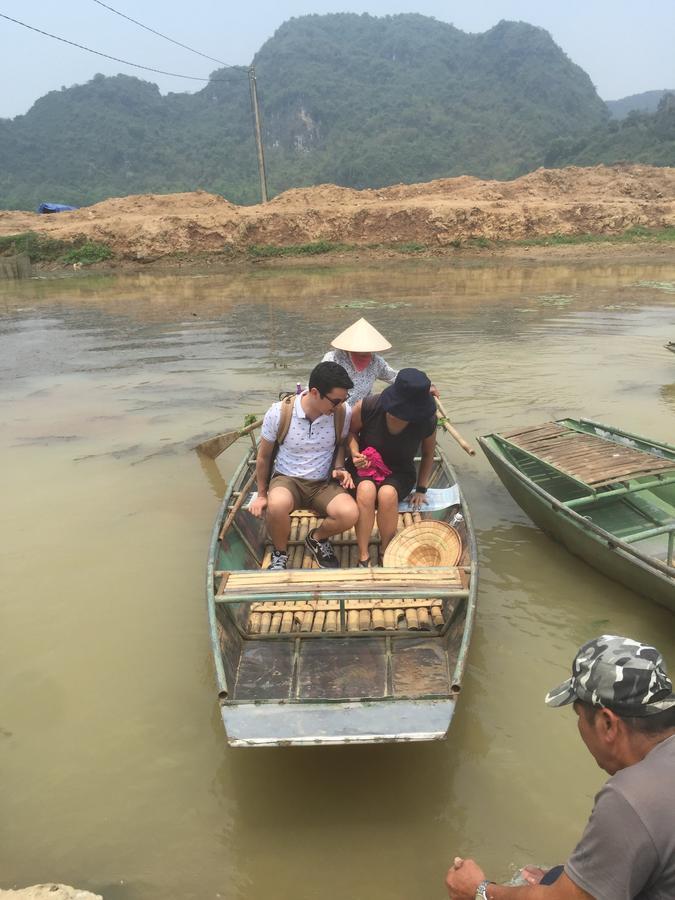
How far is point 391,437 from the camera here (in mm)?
4637

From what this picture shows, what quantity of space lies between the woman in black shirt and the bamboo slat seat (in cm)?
129

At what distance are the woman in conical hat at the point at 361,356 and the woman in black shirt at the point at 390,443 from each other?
0.68 metres

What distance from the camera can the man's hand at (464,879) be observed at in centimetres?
201

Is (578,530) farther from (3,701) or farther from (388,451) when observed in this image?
(3,701)

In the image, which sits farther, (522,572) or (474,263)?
(474,263)

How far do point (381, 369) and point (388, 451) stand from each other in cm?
129

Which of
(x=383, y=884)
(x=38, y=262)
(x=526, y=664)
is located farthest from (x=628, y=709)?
(x=38, y=262)

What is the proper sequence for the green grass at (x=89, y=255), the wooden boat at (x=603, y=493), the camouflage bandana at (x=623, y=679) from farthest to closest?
1. the green grass at (x=89, y=255)
2. the wooden boat at (x=603, y=493)
3. the camouflage bandana at (x=623, y=679)

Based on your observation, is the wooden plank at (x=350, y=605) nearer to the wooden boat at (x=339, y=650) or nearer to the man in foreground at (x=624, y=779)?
the wooden boat at (x=339, y=650)

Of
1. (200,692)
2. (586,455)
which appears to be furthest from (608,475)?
(200,692)

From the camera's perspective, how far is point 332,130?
76.6 m

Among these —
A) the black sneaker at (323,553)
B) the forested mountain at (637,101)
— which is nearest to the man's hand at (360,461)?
the black sneaker at (323,553)

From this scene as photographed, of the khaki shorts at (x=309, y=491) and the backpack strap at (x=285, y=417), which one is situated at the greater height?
the backpack strap at (x=285, y=417)

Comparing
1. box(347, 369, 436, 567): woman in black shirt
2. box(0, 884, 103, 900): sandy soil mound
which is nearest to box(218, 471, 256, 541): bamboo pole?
box(347, 369, 436, 567): woman in black shirt
